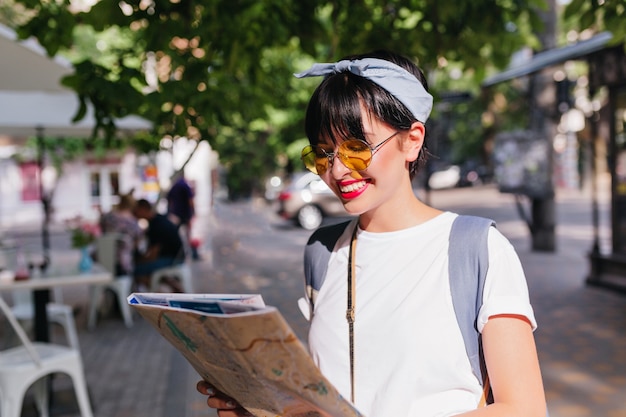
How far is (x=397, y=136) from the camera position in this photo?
1437mm

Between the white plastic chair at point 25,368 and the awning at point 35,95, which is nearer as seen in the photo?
the white plastic chair at point 25,368

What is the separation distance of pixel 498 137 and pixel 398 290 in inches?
442

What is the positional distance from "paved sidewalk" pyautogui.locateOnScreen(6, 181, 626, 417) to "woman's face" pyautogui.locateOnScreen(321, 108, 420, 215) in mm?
3771

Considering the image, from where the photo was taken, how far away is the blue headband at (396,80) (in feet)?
4.58

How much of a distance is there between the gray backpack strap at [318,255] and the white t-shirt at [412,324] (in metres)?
0.12

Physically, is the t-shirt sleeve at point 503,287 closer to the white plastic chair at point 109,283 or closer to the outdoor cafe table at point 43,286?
the outdoor cafe table at point 43,286

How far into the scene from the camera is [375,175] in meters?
1.44

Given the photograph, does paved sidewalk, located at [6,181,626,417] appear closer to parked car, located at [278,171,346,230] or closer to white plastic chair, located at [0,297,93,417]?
white plastic chair, located at [0,297,93,417]

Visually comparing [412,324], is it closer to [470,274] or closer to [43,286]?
[470,274]

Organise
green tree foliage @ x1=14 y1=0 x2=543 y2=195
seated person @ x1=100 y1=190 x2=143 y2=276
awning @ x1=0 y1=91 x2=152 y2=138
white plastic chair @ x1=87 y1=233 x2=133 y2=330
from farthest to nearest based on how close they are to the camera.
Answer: seated person @ x1=100 y1=190 x2=143 y2=276 → white plastic chair @ x1=87 y1=233 x2=133 y2=330 → awning @ x1=0 y1=91 x2=152 y2=138 → green tree foliage @ x1=14 y1=0 x2=543 y2=195

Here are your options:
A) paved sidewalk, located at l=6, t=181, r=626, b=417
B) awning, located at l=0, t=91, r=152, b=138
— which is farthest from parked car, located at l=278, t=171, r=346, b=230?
awning, located at l=0, t=91, r=152, b=138

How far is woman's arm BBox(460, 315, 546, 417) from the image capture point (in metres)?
1.25

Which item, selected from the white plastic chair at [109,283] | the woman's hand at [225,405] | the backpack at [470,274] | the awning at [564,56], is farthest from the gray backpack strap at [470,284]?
the white plastic chair at [109,283]

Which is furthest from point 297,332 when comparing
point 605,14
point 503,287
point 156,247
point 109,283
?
point 503,287
